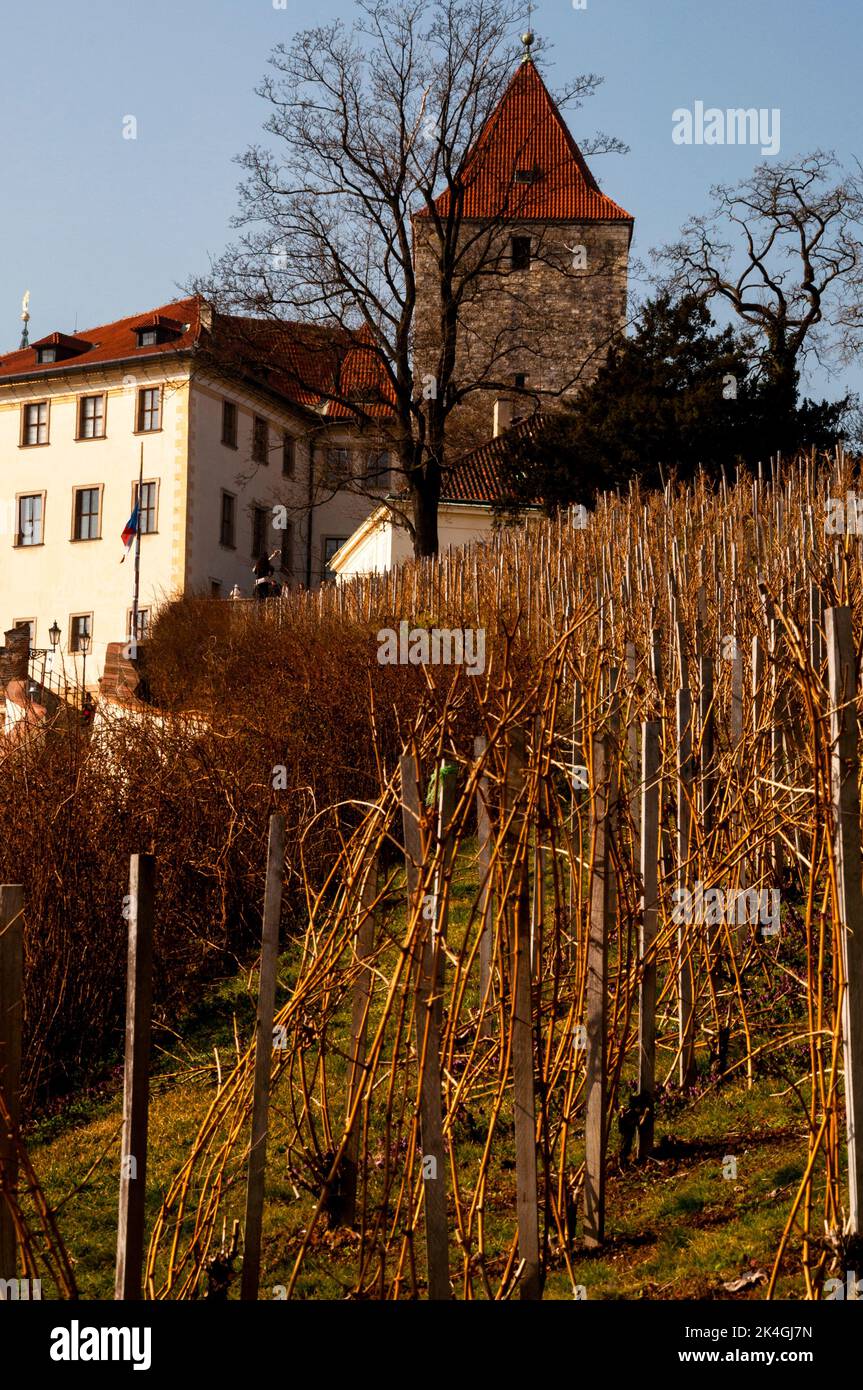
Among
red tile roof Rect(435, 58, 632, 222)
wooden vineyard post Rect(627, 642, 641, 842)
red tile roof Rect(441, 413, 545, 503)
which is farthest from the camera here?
red tile roof Rect(435, 58, 632, 222)

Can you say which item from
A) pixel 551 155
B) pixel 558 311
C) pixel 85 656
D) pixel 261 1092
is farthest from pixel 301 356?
pixel 261 1092

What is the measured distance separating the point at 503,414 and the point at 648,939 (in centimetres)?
3632

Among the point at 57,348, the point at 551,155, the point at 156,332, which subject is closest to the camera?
the point at 156,332

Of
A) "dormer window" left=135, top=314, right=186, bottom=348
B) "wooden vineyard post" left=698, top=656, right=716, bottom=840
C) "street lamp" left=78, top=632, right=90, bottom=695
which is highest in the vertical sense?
"dormer window" left=135, top=314, right=186, bottom=348

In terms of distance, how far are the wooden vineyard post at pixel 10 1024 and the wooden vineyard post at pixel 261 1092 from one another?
651mm

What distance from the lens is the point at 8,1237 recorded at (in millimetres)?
3793

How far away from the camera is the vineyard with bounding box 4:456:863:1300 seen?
396 cm

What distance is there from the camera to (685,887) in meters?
6.14

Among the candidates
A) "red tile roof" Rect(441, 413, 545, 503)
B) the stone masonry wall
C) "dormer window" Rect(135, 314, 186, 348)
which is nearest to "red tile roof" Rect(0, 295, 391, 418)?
"red tile roof" Rect(441, 413, 545, 503)

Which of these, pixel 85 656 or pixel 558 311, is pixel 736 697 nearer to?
pixel 85 656

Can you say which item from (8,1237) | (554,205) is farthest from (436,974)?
(554,205)

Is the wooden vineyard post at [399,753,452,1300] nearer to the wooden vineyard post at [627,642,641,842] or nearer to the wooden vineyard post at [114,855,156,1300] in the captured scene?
the wooden vineyard post at [114,855,156,1300]

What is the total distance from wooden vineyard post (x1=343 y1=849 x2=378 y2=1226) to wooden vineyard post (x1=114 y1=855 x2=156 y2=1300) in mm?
663
